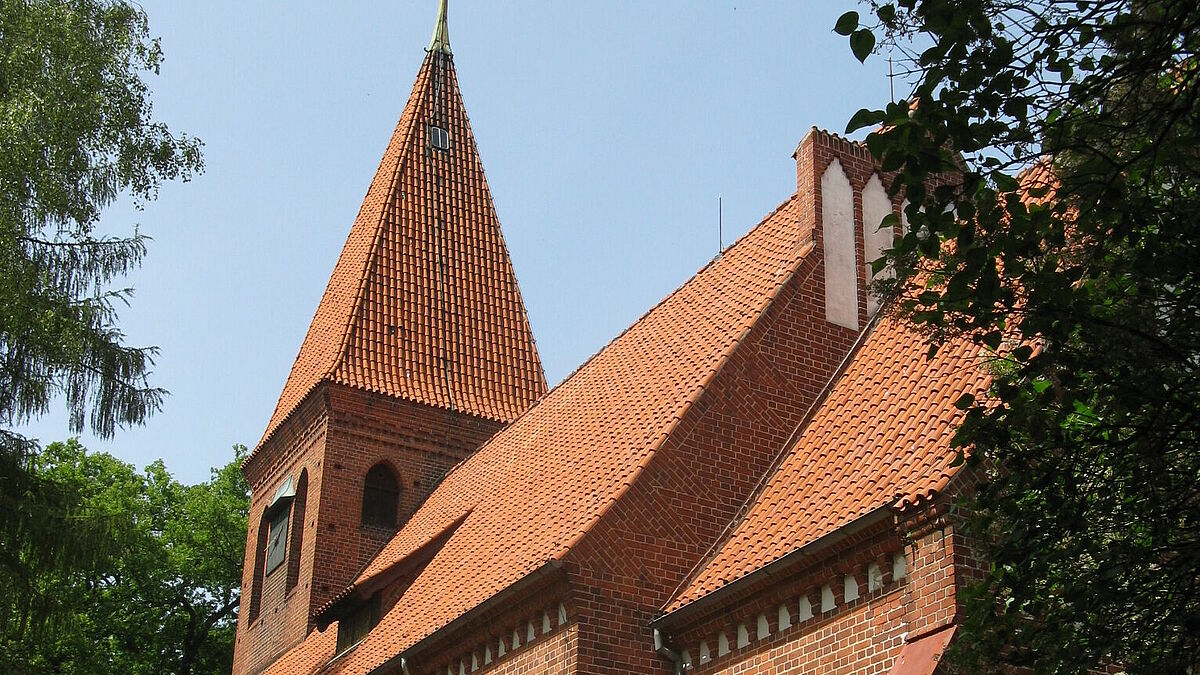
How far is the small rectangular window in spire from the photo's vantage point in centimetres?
2641

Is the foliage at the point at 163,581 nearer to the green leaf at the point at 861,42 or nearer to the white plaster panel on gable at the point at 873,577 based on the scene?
the white plaster panel on gable at the point at 873,577

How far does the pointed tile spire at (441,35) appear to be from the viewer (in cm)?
2745

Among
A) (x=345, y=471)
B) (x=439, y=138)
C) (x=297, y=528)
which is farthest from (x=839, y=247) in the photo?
(x=439, y=138)

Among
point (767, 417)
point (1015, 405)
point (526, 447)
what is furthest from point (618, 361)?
point (1015, 405)

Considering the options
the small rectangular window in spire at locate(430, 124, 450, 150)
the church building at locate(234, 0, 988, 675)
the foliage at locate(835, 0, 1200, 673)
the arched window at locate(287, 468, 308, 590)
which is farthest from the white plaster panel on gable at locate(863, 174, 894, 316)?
the small rectangular window in spire at locate(430, 124, 450, 150)

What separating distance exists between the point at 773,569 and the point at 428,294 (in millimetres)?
14683

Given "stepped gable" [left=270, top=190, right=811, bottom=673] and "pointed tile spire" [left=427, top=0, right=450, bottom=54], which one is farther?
"pointed tile spire" [left=427, top=0, right=450, bottom=54]

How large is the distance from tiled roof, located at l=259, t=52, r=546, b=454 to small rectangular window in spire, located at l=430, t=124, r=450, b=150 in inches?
3.3

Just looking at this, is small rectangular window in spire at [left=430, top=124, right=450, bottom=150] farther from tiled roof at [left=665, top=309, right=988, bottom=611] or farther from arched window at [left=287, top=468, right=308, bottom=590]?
tiled roof at [left=665, top=309, right=988, bottom=611]

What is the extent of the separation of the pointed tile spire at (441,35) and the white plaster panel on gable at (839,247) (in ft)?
48.4

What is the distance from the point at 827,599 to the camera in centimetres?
1008

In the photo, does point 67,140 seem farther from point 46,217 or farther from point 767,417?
point 767,417

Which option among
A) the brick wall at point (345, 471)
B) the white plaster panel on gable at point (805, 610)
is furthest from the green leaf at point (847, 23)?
the brick wall at point (345, 471)

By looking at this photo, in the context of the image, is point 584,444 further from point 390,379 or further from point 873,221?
point 390,379
